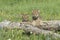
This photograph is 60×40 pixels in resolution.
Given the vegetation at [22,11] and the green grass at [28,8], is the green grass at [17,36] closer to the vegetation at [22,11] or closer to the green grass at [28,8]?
the vegetation at [22,11]

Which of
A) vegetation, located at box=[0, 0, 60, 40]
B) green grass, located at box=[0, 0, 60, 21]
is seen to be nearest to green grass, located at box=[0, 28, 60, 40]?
vegetation, located at box=[0, 0, 60, 40]

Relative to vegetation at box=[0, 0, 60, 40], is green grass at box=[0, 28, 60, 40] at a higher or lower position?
higher

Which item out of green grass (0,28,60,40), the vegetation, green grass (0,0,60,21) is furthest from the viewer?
green grass (0,0,60,21)

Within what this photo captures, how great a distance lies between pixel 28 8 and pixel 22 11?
54cm

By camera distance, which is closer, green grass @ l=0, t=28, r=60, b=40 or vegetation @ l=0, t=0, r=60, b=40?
green grass @ l=0, t=28, r=60, b=40

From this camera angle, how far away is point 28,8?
1310 centimetres

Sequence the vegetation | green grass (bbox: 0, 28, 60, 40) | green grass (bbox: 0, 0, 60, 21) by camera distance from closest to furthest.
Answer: green grass (bbox: 0, 28, 60, 40)
the vegetation
green grass (bbox: 0, 0, 60, 21)

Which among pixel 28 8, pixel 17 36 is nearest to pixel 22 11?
pixel 28 8

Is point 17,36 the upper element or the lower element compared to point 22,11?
upper

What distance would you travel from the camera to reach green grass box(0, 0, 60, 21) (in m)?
11.3

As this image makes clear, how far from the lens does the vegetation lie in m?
6.39

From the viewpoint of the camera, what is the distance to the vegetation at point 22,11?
6391 mm

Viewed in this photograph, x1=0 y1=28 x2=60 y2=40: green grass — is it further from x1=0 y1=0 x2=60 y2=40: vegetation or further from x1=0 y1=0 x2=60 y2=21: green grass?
x1=0 y1=0 x2=60 y2=21: green grass

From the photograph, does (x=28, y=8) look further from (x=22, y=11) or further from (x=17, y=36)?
(x=17, y=36)
